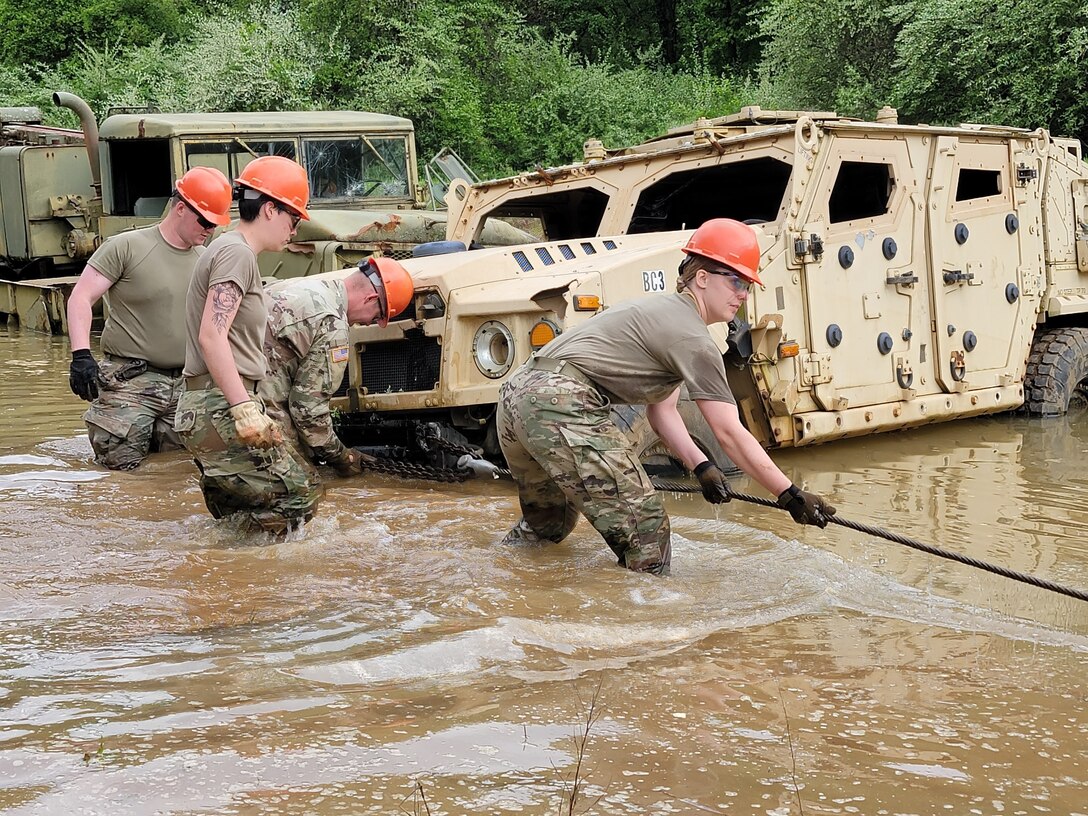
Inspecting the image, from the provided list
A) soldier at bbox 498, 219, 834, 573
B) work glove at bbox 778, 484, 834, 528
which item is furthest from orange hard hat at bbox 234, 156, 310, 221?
work glove at bbox 778, 484, 834, 528

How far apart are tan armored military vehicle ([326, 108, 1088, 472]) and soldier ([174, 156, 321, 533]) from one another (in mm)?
1467

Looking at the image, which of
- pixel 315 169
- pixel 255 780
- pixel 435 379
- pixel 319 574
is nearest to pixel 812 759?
pixel 255 780

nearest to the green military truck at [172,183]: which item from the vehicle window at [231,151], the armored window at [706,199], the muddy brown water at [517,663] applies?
the vehicle window at [231,151]

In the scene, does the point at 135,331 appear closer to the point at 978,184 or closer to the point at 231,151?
the point at 978,184

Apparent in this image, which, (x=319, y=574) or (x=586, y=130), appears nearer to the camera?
(x=319, y=574)

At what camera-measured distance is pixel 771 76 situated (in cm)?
2227

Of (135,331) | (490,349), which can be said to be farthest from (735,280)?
(135,331)

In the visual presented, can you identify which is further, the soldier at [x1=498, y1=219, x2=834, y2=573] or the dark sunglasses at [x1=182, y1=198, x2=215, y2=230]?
the dark sunglasses at [x1=182, y1=198, x2=215, y2=230]

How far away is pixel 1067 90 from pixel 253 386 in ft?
44.0

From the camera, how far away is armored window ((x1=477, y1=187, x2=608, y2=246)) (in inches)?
340

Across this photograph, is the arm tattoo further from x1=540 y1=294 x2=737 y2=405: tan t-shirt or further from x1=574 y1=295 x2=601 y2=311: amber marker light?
x1=574 y1=295 x2=601 y2=311: amber marker light

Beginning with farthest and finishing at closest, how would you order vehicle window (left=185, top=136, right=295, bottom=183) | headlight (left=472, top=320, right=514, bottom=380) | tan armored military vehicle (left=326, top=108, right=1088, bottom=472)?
1. vehicle window (left=185, top=136, right=295, bottom=183)
2. tan armored military vehicle (left=326, top=108, right=1088, bottom=472)
3. headlight (left=472, top=320, right=514, bottom=380)

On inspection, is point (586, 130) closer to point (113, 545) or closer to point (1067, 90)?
point (1067, 90)

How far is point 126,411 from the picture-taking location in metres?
6.89
